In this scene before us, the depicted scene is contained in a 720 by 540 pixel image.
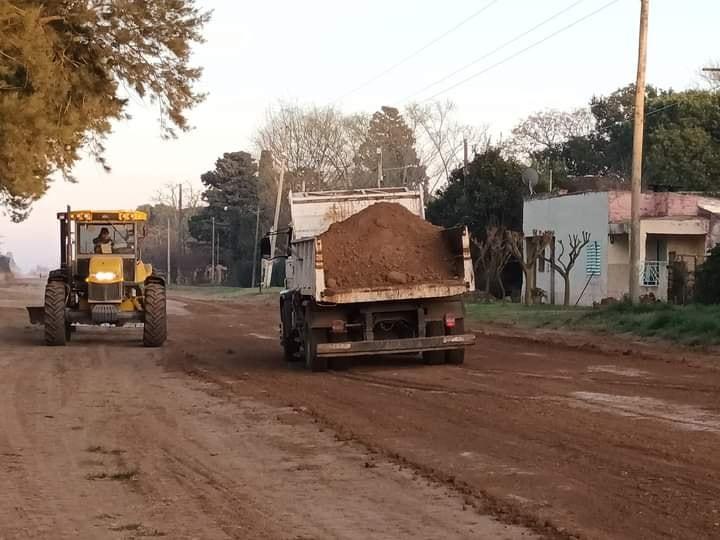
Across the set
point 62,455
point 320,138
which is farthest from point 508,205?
point 62,455

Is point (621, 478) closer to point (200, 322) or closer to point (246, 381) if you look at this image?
point (246, 381)

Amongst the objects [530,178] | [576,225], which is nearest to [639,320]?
[576,225]

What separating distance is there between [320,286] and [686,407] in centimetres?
642

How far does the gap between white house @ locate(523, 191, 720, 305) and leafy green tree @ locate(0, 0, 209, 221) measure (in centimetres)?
1993

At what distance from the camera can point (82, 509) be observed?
8.32 metres

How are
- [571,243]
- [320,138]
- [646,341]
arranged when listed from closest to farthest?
[646,341], [571,243], [320,138]

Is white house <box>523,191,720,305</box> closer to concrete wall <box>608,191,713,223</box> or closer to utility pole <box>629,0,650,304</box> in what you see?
concrete wall <box>608,191,713,223</box>

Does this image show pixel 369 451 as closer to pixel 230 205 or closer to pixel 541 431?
pixel 541 431

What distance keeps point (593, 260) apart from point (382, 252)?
26.4 meters

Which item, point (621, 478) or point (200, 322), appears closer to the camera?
point (621, 478)

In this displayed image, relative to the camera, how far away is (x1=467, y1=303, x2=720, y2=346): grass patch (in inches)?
861

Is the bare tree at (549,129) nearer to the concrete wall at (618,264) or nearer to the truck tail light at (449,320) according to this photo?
the concrete wall at (618,264)

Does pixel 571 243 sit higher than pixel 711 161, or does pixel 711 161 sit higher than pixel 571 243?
pixel 711 161

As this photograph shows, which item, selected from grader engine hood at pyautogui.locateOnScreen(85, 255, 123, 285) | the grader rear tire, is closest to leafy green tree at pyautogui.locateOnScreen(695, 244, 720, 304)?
the grader rear tire
